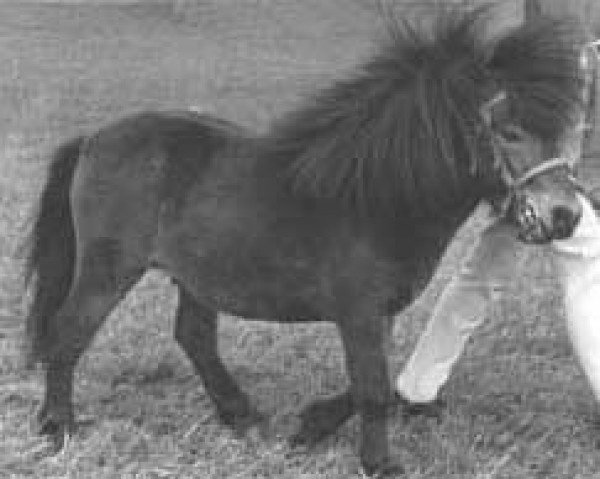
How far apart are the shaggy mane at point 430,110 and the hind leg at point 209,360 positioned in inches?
30.7

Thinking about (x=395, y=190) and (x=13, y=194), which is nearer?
(x=395, y=190)

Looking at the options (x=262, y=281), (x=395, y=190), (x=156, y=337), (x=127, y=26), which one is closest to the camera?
(x=395, y=190)

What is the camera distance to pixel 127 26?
11.1 metres

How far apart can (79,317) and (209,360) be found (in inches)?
20.6

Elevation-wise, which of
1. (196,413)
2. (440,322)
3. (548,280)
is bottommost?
(548,280)

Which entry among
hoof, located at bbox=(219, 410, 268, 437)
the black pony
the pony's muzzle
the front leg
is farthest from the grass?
the pony's muzzle

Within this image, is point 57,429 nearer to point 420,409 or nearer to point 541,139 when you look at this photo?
point 420,409

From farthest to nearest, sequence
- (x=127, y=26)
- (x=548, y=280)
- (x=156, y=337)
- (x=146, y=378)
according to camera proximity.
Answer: (x=127, y=26) < (x=548, y=280) < (x=156, y=337) < (x=146, y=378)

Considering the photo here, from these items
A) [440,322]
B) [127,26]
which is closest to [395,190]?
[440,322]

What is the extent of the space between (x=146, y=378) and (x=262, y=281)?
3.61 ft

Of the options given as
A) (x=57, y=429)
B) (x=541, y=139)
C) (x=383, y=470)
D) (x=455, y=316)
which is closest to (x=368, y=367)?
(x=383, y=470)

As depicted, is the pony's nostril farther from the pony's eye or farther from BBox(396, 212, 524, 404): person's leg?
BBox(396, 212, 524, 404): person's leg

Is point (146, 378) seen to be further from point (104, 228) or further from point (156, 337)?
point (104, 228)

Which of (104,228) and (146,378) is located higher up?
(104,228)
